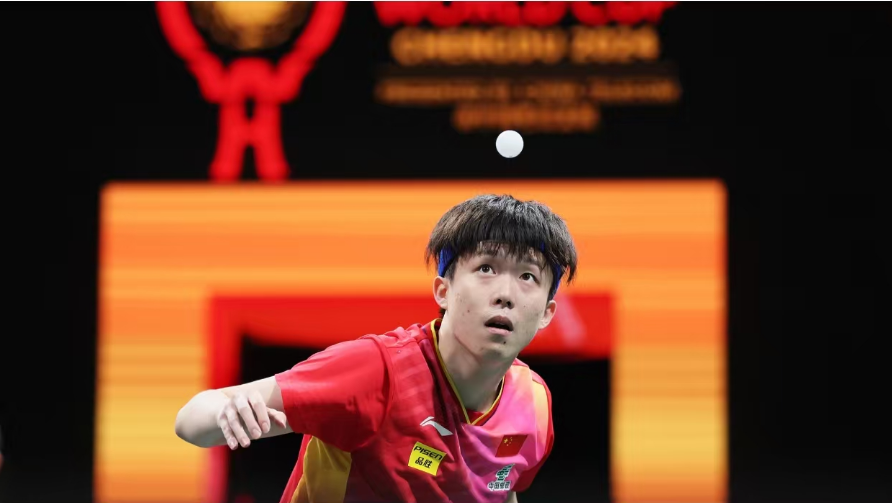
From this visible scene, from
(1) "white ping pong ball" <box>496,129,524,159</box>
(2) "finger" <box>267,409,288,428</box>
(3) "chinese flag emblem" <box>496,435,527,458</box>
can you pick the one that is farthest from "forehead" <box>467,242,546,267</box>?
(1) "white ping pong ball" <box>496,129,524,159</box>

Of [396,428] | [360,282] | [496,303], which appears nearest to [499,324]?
[496,303]

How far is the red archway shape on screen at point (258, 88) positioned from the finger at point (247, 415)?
3.11m

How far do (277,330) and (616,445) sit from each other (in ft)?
5.10

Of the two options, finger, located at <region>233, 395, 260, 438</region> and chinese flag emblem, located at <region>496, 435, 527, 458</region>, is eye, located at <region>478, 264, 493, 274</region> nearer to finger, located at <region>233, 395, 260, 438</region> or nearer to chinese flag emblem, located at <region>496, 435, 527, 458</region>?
chinese flag emblem, located at <region>496, 435, 527, 458</region>

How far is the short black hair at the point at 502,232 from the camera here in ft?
8.36

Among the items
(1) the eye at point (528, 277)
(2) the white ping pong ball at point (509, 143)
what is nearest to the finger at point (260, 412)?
(1) the eye at point (528, 277)

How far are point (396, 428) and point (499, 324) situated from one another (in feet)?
1.01

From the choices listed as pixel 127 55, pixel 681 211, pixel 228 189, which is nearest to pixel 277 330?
pixel 228 189

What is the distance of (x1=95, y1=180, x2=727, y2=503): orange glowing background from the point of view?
513 cm

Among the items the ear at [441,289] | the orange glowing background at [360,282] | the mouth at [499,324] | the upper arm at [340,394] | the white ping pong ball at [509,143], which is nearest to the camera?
the upper arm at [340,394]

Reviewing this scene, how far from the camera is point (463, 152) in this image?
514cm

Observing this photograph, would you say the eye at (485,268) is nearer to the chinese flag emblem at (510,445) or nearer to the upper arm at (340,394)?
the upper arm at (340,394)

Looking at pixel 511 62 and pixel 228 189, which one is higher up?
pixel 511 62

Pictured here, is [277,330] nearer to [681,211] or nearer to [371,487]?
[681,211]
